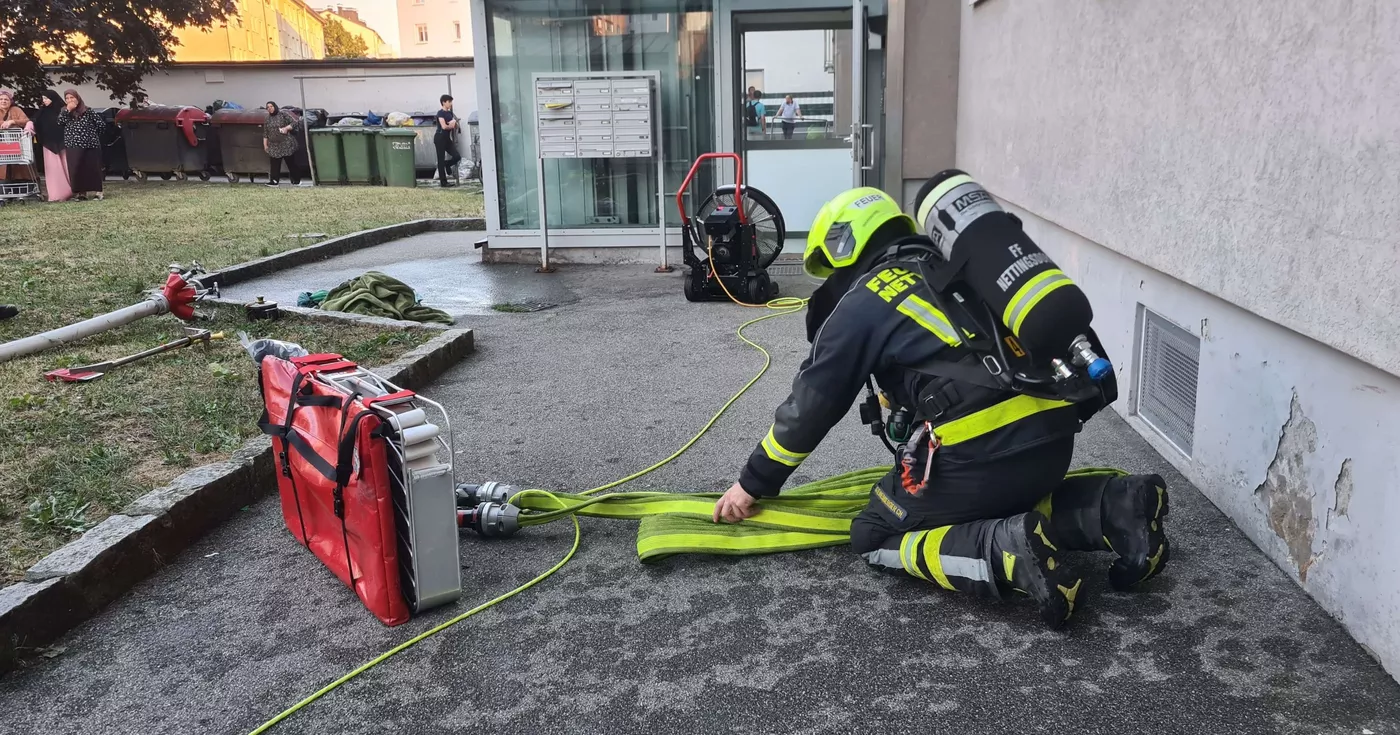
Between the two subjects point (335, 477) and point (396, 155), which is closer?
point (335, 477)

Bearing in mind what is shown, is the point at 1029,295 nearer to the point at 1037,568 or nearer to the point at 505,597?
the point at 1037,568

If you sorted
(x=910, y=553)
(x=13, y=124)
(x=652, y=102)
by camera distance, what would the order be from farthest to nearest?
(x=13, y=124), (x=652, y=102), (x=910, y=553)

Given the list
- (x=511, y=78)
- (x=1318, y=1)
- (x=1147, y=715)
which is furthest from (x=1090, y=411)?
(x=511, y=78)

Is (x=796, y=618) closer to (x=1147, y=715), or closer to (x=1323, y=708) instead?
(x=1147, y=715)

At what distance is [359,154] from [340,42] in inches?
2397

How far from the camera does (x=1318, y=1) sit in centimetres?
288

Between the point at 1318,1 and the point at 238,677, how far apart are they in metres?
3.58

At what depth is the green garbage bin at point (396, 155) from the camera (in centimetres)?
2278

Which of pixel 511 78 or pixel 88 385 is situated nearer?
pixel 88 385

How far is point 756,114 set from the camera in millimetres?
11492

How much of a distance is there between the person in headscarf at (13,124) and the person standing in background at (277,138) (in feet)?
17.1

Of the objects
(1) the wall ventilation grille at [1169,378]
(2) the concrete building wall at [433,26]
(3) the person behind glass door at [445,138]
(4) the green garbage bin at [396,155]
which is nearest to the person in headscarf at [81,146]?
(4) the green garbage bin at [396,155]

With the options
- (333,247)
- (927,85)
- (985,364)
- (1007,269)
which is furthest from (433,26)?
(1007,269)

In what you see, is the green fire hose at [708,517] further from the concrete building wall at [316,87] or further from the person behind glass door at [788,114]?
the concrete building wall at [316,87]
